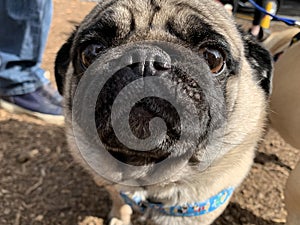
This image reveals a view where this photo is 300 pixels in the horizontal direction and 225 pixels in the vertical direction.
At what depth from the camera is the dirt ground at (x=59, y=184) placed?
2.08 metres

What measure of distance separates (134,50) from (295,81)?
33.5 inches

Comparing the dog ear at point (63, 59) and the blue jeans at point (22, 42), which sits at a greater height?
the dog ear at point (63, 59)

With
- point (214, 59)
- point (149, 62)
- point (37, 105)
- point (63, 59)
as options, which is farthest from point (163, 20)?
point (37, 105)

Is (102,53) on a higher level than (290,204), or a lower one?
higher

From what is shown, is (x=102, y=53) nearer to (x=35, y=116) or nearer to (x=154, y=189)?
(x=154, y=189)

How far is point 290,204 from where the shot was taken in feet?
5.65

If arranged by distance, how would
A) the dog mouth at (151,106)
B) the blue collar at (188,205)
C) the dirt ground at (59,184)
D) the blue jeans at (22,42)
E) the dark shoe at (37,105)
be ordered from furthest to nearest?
the dark shoe at (37,105) → the blue jeans at (22,42) → the dirt ground at (59,184) → the blue collar at (188,205) → the dog mouth at (151,106)

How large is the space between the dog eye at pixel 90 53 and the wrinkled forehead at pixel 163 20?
2.0 inches

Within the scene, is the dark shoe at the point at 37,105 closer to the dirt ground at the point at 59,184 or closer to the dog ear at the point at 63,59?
the dirt ground at the point at 59,184

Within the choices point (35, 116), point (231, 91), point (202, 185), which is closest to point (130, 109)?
point (231, 91)

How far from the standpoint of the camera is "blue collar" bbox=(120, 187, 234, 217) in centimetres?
171

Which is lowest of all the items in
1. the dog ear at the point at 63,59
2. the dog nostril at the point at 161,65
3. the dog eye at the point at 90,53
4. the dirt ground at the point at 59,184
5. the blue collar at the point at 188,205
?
the dirt ground at the point at 59,184

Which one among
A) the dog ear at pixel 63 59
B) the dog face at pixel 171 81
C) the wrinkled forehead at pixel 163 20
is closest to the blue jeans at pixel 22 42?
the dog ear at pixel 63 59

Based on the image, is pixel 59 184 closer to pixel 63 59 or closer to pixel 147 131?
pixel 63 59
